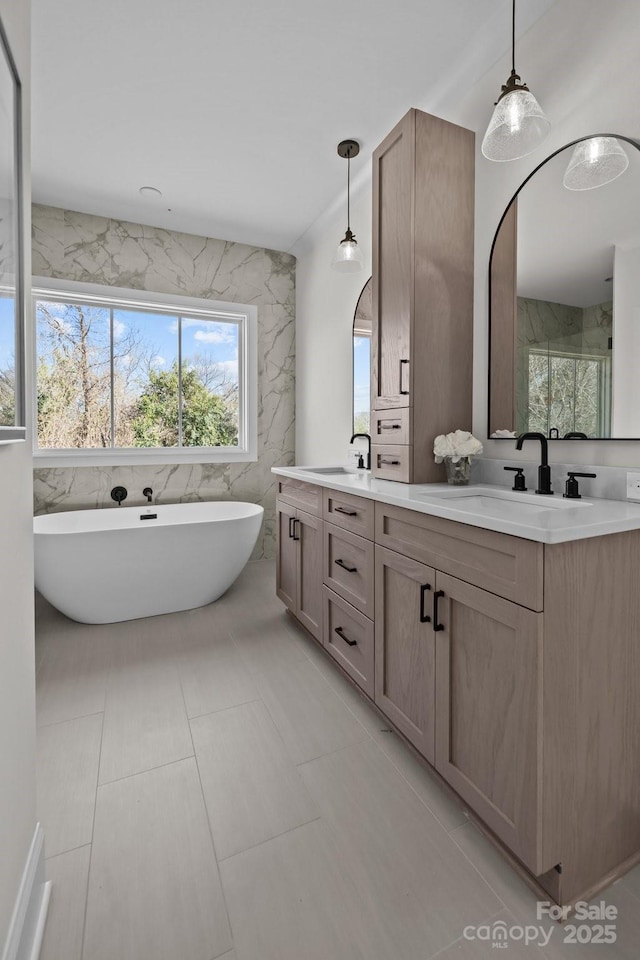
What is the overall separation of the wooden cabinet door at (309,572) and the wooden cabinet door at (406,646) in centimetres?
59

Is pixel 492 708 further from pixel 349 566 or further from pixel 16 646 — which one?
pixel 16 646

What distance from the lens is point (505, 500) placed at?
66.8 inches

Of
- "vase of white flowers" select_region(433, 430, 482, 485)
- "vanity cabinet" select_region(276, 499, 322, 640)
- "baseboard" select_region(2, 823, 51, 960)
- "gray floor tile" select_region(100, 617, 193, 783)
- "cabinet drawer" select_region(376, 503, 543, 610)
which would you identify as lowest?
"gray floor tile" select_region(100, 617, 193, 783)

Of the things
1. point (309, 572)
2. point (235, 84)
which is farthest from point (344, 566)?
point (235, 84)

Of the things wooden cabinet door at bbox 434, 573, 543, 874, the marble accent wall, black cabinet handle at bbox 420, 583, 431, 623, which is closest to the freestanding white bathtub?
the marble accent wall

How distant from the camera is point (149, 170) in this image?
116 inches

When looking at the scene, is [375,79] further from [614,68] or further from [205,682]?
[205,682]

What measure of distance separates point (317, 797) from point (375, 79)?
3.09m

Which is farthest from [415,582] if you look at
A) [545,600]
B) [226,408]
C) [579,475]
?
[226,408]

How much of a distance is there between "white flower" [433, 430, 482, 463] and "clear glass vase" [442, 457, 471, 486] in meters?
0.02

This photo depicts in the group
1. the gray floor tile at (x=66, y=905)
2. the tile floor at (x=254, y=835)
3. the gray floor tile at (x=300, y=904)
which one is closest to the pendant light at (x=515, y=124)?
the tile floor at (x=254, y=835)

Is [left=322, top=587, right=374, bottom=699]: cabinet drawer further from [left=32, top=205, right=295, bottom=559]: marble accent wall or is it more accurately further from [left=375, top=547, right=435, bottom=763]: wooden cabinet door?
[left=32, top=205, right=295, bottom=559]: marble accent wall

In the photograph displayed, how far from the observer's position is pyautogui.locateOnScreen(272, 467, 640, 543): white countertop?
41.0 inches

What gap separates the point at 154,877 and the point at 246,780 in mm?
386
